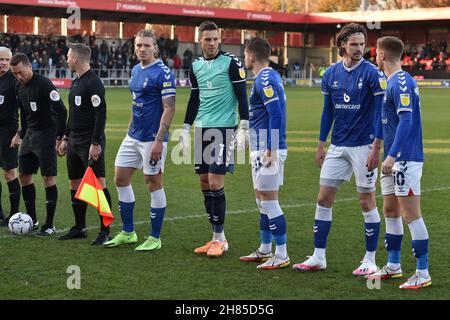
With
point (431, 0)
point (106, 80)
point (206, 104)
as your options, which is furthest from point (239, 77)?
point (431, 0)

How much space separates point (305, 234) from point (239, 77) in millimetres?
2042

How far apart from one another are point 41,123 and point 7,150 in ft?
2.66

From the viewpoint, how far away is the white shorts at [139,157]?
7336 millimetres

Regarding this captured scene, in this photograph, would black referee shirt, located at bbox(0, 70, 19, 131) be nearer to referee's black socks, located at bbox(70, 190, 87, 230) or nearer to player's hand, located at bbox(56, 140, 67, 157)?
player's hand, located at bbox(56, 140, 67, 157)

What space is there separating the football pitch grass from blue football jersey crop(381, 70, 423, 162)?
3.72 feet

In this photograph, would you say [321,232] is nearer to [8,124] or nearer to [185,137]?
[185,137]

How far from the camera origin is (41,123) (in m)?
8.20

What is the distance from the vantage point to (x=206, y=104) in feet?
23.9

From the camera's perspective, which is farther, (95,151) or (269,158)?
(95,151)

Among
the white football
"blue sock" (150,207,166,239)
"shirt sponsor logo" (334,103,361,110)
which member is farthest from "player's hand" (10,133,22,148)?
"shirt sponsor logo" (334,103,361,110)

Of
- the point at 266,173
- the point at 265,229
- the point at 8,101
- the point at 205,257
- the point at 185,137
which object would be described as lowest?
the point at 205,257

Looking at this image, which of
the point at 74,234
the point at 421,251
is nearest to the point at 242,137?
the point at 421,251

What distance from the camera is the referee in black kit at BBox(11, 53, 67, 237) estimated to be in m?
8.09

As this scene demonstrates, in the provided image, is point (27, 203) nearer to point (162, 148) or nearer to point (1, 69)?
point (1, 69)
